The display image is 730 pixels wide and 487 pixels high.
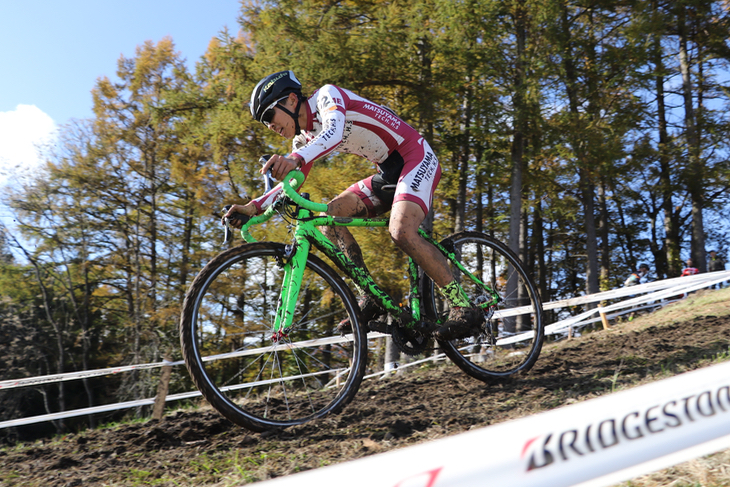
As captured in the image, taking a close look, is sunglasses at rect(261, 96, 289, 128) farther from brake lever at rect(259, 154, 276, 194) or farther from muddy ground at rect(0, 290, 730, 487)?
muddy ground at rect(0, 290, 730, 487)

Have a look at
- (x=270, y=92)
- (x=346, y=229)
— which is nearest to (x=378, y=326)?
(x=346, y=229)

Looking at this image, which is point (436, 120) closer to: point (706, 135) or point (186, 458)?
point (186, 458)

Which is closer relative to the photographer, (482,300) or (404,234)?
(404,234)

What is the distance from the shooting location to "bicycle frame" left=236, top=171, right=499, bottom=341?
3.20m

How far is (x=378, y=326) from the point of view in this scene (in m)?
3.56

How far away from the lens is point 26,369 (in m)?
17.5

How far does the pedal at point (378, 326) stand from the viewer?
3547 mm

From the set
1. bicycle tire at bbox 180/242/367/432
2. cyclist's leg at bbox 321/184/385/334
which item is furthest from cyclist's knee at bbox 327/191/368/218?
bicycle tire at bbox 180/242/367/432

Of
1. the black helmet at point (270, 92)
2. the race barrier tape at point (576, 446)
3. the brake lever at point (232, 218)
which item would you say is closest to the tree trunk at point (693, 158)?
the black helmet at point (270, 92)

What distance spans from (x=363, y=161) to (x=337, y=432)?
8.49 m

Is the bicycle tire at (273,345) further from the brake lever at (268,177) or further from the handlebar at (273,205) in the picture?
the brake lever at (268,177)

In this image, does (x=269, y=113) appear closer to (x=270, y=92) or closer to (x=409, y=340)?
(x=270, y=92)

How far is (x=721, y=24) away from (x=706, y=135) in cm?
338

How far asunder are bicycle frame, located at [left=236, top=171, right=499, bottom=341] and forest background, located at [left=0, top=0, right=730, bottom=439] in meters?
6.31
